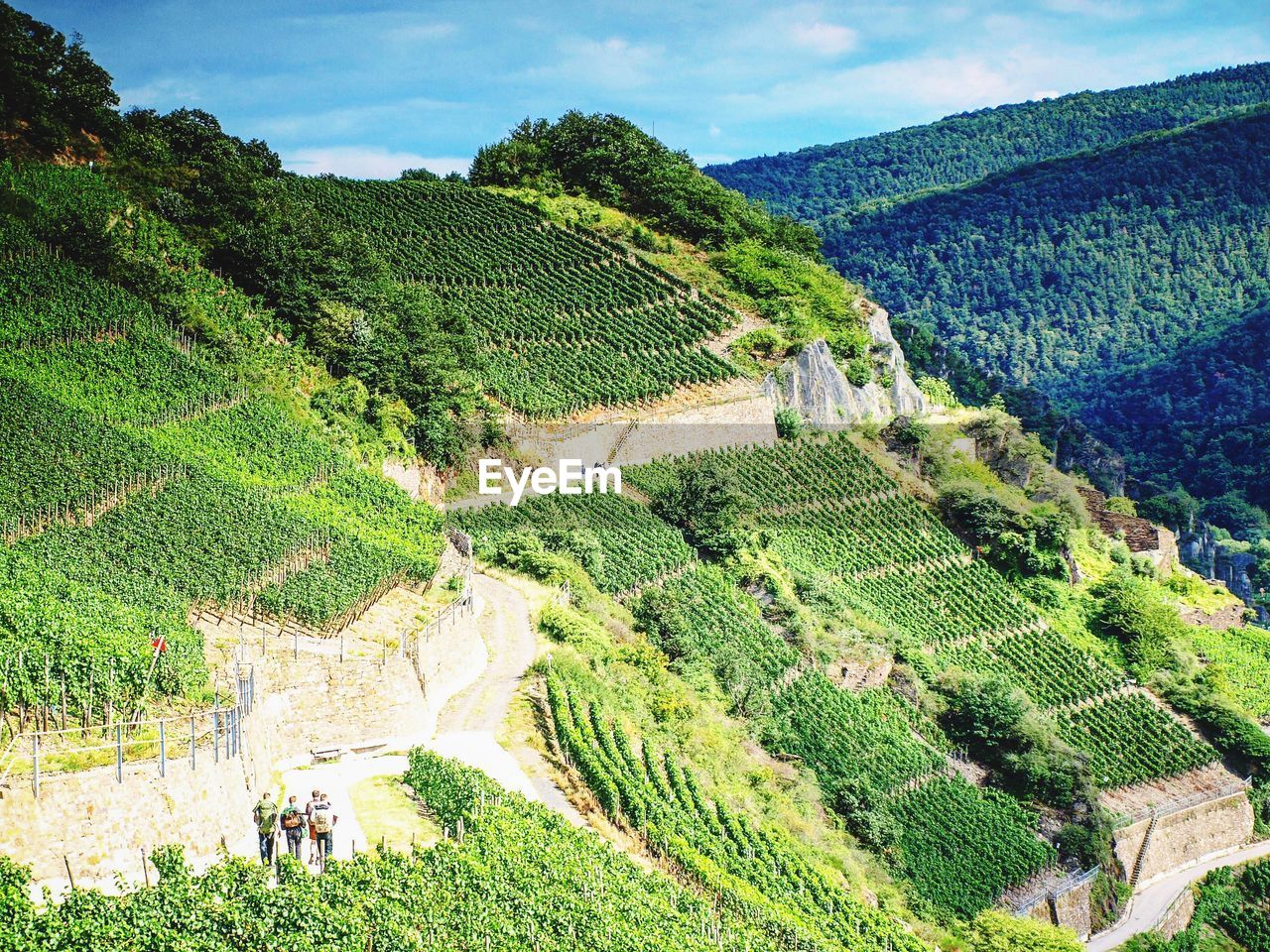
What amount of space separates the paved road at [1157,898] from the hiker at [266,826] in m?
27.1

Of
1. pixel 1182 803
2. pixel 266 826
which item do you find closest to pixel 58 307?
pixel 266 826

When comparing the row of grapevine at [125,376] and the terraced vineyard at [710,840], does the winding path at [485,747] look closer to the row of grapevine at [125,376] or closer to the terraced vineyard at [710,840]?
the terraced vineyard at [710,840]

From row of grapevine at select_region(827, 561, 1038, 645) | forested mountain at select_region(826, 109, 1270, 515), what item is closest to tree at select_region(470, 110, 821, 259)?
row of grapevine at select_region(827, 561, 1038, 645)

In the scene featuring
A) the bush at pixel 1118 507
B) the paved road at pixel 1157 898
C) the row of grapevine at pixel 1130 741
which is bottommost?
the paved road at pixel 1157 898

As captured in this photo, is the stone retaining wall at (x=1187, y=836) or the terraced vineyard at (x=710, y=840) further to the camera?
the stone retaining wall at (x=1187, y=836)

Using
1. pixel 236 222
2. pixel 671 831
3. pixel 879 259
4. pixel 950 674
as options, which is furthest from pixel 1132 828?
pixel 879 259

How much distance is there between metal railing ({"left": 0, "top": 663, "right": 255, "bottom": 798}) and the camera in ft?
63.3

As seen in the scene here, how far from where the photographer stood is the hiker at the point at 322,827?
2074 cm

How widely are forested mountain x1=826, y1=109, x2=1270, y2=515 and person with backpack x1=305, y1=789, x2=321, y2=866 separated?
12962cm

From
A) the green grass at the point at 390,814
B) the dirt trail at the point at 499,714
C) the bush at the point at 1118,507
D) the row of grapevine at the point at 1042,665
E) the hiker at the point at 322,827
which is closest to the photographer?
the hiker at the point at 322,827

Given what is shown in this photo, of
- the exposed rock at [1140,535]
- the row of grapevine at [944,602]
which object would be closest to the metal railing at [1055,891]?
the row of grapevine at [944,602]

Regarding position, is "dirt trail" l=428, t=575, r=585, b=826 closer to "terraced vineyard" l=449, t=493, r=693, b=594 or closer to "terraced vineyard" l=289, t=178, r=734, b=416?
"terraced vineyard" l=449, t=493, r=693, b=594

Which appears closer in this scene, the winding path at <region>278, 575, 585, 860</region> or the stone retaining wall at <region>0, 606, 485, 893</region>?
the stone retaining wall at <region>0, 606, 485, 893</region>

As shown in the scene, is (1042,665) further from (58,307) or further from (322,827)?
(58,307)
